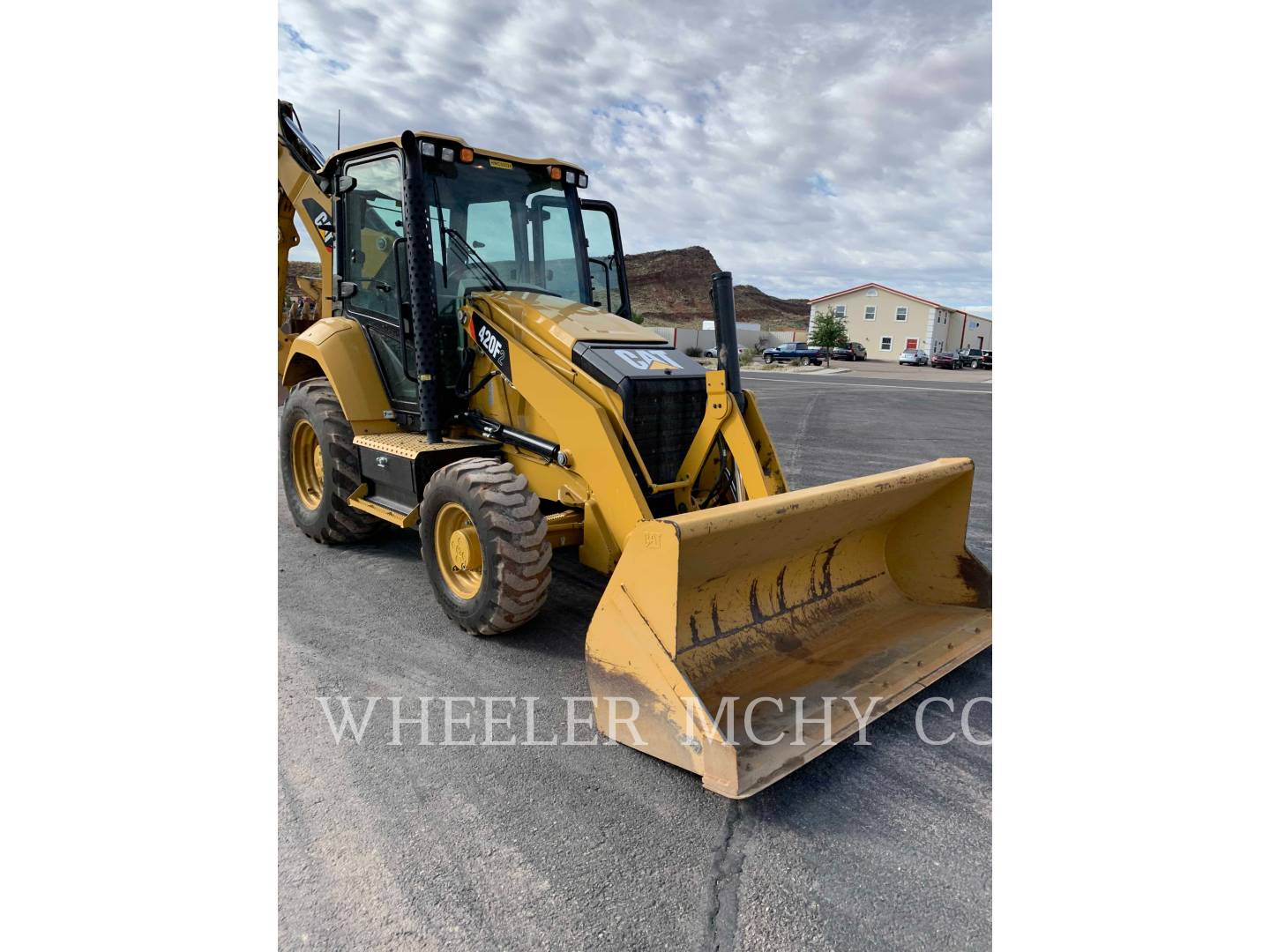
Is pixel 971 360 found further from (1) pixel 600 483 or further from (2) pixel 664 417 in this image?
(1) pixel 600 483

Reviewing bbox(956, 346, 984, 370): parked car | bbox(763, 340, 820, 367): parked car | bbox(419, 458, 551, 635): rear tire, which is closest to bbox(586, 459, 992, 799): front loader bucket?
bbox(419, 458, 551, 635): rear tire

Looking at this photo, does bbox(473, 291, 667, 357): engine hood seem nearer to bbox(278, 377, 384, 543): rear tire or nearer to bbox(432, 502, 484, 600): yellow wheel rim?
bbox(432, 502, 484, 600): yellow wheel rim

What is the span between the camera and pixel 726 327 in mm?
4004

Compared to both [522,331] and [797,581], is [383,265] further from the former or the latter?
[797,581]

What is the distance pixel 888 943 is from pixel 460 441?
11.6 feet

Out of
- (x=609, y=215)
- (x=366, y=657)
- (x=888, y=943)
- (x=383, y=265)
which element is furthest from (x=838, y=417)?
(x=888, y=943)

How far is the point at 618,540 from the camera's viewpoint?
398 cm

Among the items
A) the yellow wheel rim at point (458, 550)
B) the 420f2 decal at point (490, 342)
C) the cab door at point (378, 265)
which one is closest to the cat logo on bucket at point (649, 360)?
the 420f2 decal at point (490, 342)

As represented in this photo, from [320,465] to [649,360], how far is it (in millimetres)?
2782

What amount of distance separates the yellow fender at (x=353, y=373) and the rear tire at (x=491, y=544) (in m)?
1.36

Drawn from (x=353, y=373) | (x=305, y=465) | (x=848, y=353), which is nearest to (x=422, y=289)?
(x=353, y=373)

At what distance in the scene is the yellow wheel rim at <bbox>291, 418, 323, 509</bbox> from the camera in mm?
5812

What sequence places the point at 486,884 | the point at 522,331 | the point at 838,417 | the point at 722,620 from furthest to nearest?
1. the point at 838,417
2. the point at 522,331
3. the point at 722,620
4. the point at 486,884

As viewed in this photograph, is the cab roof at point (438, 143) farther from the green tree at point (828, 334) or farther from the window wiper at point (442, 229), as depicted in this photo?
the green tree at point (828, 334)
